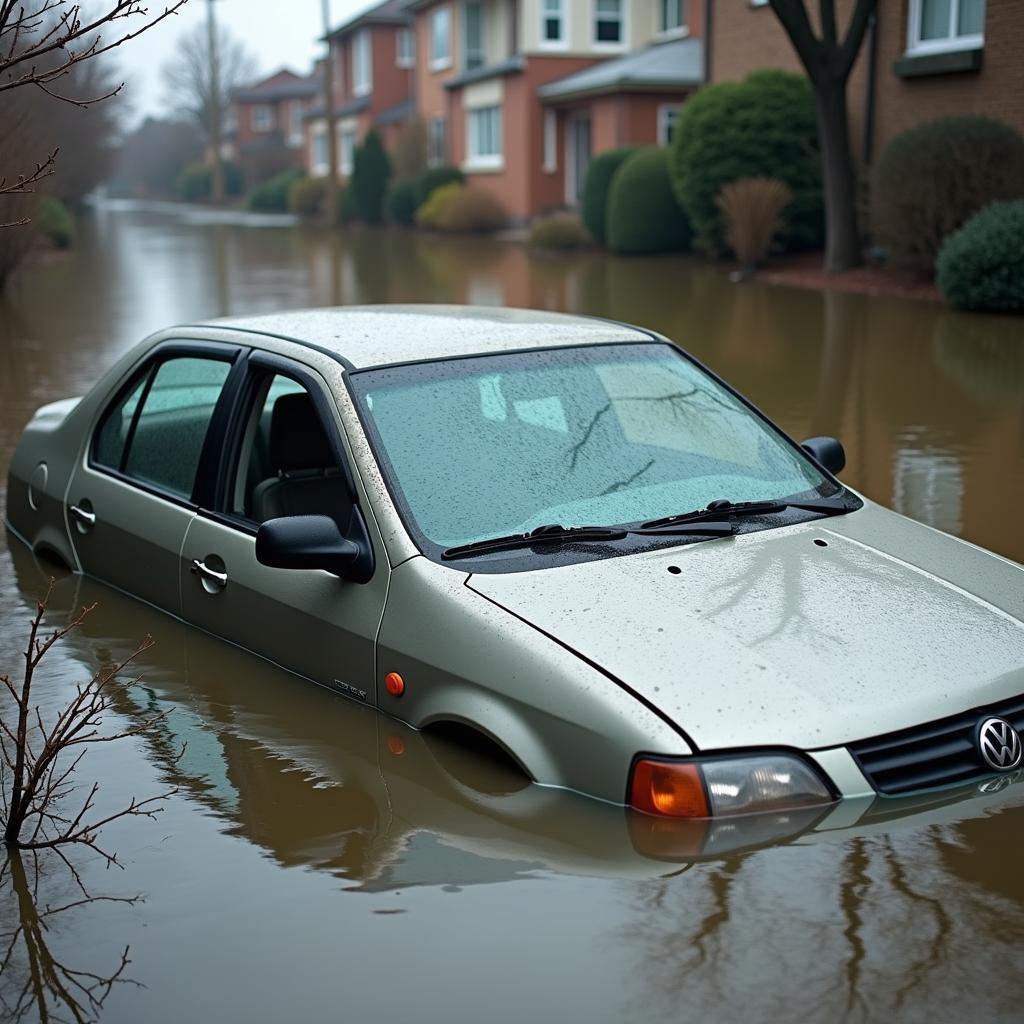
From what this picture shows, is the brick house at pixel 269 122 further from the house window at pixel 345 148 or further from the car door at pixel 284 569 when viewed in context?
the car door at pixel 284 569

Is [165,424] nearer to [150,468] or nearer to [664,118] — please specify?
[150,468]

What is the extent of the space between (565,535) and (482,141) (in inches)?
1620

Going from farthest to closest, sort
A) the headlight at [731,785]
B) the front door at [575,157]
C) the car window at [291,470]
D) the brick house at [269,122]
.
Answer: the brick house at [269,122] < the front door at [575,157] < the car window at [291,470] < the headlight at [731,785]

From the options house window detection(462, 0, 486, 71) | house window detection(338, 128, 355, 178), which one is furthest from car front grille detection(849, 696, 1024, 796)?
house window detection(338, 128, 355, 178)

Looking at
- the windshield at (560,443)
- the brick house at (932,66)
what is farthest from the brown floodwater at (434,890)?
the brick house at (932,66)

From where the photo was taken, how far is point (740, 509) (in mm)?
4906

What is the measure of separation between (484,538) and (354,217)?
48.0m

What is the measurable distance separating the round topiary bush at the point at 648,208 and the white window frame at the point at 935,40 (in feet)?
20.8

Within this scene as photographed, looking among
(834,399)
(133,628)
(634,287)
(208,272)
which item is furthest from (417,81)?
(133,628)

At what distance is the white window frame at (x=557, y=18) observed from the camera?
1624 inches

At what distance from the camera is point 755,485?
510 centimetres

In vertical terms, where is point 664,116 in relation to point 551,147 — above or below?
above

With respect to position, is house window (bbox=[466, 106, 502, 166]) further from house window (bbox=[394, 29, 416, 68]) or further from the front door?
house window (bbox=[394, 29, 416, 68])

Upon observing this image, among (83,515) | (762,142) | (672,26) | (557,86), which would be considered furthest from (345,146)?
(83,515)
